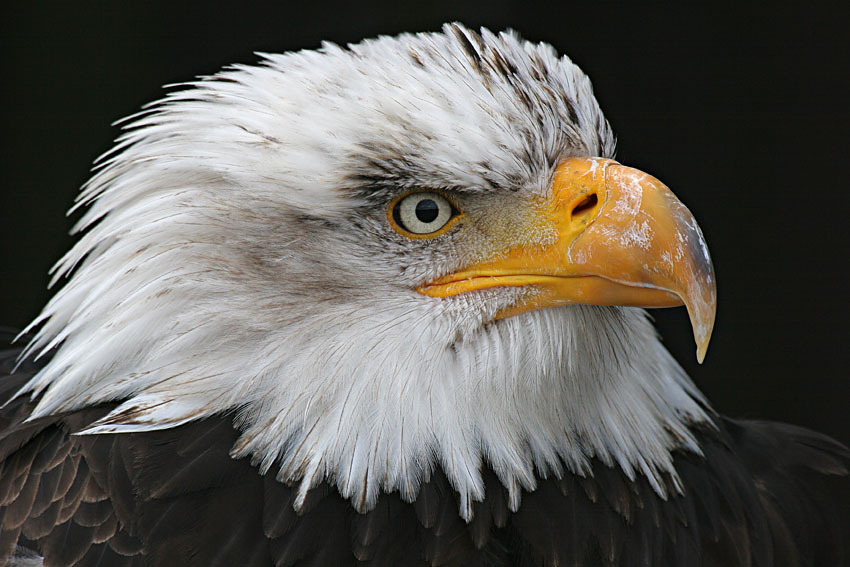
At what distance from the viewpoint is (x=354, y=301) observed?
77.5 inches

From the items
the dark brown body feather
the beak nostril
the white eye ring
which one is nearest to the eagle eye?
the white eye ring

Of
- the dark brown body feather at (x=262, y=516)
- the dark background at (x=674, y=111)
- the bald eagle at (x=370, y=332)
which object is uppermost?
the dark background at (x=674, y=111)

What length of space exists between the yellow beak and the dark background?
2.60 meters

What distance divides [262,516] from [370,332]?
0.41 m

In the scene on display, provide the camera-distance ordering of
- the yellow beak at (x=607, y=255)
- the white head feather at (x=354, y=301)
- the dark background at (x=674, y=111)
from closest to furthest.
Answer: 1. the yellow beak at (x=607, y=255)
2. the white head feather at (x=354, y=301)
3. the dark background at (x=674, y=111)

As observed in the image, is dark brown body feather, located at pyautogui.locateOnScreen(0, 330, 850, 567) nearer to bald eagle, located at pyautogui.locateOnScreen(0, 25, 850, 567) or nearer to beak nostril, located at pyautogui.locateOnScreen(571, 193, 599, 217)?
bald eagle, located at pyautogui.locateOnScreen(0, 25, 850, 567)

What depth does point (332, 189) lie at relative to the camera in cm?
195

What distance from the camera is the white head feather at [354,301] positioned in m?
1.92

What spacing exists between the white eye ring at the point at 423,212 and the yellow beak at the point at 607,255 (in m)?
0.11

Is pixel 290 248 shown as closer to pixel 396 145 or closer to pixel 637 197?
pixel 396 145

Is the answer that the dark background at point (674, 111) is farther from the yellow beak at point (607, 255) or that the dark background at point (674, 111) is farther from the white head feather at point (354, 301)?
the yellow beak at point (607, 255)

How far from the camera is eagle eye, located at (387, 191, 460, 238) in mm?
1977

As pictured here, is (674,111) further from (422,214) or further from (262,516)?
(262,516)

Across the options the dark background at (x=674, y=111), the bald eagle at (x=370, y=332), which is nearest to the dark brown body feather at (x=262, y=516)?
the bald eagle at (x=370, y=332)
